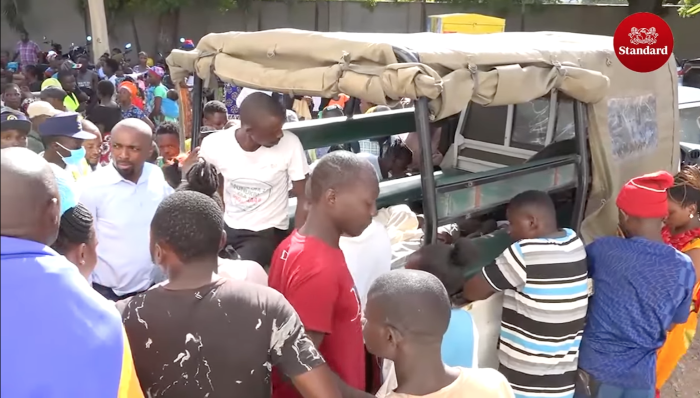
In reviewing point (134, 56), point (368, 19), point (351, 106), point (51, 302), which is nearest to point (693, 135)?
point (351, 106)

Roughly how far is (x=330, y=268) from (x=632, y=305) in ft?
5.30

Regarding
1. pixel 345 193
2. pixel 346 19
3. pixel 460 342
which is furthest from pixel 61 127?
pixel 346 19

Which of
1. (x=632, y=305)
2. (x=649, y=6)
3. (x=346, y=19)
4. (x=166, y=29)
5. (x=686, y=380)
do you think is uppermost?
(x=649, y=6)

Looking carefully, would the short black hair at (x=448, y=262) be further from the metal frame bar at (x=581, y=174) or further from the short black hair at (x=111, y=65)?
the short black hair at (x=111, y=65)

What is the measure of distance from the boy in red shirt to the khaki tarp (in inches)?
27.0

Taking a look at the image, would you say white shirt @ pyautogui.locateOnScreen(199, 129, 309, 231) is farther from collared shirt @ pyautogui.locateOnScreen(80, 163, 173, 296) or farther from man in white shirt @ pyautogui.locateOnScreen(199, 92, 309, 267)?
collared shirt @ pyautogui.locateOnScreen(80, 163, 173, 296)

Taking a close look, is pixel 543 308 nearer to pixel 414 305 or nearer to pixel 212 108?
pixel 414 305

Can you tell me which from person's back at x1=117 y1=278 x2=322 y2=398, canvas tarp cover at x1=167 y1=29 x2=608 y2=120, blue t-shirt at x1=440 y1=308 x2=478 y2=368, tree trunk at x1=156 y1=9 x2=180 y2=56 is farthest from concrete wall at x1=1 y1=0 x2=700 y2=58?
person's back at x1=117 y1=278 x2=322 y2=398

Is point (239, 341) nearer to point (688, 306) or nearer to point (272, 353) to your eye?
point (272, 353)

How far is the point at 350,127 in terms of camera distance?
4332 millimetres

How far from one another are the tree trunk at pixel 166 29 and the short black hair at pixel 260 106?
63.1ft

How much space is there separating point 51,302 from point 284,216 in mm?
2095

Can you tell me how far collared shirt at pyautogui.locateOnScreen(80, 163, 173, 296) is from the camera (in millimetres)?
2768

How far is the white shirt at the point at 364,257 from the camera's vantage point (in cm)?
253
